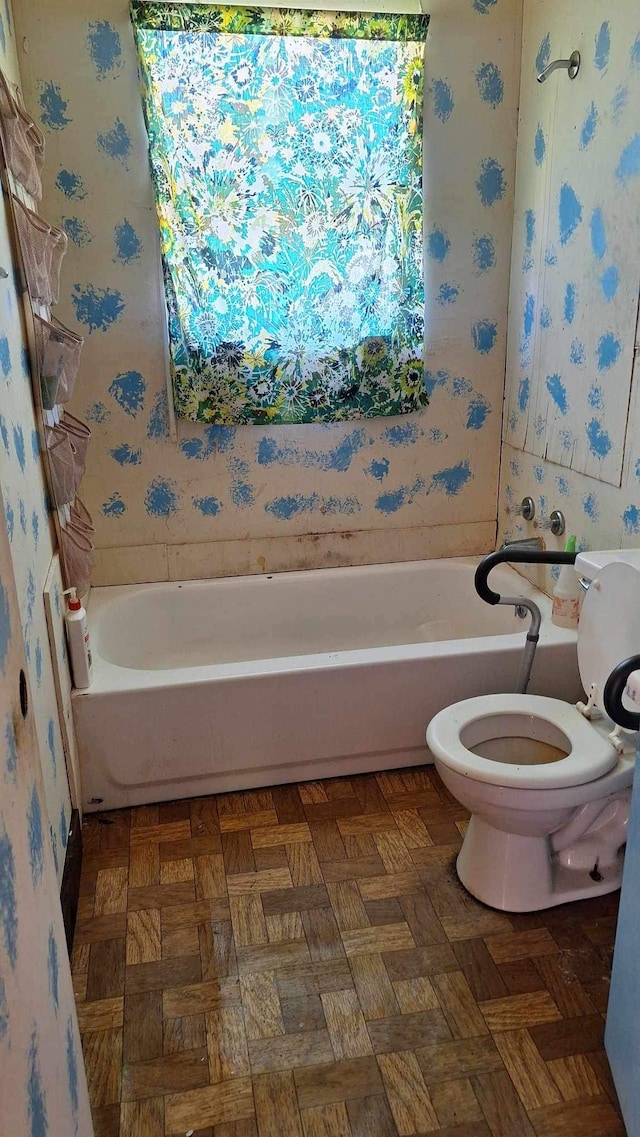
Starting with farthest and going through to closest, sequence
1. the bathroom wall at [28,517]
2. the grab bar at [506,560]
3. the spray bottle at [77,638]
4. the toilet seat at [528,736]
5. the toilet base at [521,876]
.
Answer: the spray bottle at [77,638]
the grab bar at [506,560]
the toilet base at [521,876]
the toilet seat at [528,736]
the bathroom wall at [28,517]

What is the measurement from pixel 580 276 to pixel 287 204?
918 millimetres

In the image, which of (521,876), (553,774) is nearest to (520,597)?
(553,774)

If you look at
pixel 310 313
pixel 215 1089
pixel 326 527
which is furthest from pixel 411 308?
pixel 215 1089

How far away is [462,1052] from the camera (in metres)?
1.54

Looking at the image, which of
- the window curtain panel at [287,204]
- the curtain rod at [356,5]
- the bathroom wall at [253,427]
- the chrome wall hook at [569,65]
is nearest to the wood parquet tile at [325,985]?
the bathroom wall at [253,427]

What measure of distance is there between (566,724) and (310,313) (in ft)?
4.97

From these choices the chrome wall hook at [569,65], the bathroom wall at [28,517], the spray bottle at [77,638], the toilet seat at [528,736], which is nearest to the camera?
the bathroom wall at [28,517]

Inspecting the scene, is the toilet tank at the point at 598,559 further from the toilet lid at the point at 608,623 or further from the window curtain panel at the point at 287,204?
the window curtain panel at the point at 287,204

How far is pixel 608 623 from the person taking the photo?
1.80 metres

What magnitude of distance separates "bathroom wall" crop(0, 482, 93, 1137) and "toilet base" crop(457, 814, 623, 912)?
1122 mm

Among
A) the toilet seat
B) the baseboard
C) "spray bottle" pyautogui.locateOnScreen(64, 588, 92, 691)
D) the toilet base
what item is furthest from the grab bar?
the baseboard

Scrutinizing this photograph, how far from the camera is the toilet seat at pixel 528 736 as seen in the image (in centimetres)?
174

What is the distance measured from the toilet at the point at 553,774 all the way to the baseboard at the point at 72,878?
90 centimetres

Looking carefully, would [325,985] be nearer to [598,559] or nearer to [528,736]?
[528,736]
